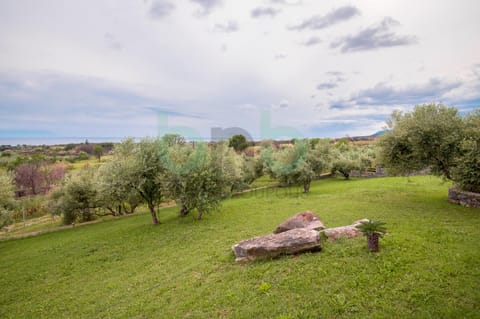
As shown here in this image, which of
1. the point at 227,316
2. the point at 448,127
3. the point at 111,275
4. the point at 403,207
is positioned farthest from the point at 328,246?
the point at 448,127

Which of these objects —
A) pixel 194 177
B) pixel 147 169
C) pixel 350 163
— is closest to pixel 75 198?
pixel 147 169

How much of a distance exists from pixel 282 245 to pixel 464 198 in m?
18.1

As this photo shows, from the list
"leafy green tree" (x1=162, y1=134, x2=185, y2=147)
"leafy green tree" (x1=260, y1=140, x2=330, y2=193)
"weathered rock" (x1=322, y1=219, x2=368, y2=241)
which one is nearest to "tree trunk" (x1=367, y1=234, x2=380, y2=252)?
"weathered rock" (x1=322, y1=219, x2=368, y2=241)

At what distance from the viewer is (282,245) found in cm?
955

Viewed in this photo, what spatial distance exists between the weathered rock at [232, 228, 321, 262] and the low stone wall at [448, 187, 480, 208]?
631 inches

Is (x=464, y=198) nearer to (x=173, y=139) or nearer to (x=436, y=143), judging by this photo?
(x=436, y=143)

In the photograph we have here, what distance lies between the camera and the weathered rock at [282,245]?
31.1 feet

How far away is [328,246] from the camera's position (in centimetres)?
977

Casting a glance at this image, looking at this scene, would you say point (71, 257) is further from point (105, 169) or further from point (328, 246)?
point (328, 246)

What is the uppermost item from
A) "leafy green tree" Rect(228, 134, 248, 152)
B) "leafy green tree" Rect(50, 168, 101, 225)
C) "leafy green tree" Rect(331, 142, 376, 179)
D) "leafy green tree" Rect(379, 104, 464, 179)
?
"leafy green tree" Rect(228, 134, 248, 152)

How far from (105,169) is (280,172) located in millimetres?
26189

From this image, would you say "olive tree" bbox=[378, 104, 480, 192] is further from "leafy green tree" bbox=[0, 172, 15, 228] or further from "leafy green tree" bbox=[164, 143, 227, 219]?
→ "leafy green tree" bbox=[0, 172, 15, 228]

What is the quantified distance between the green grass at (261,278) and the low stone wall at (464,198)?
0.91 metres

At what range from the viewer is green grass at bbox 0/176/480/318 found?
6.36 meters
